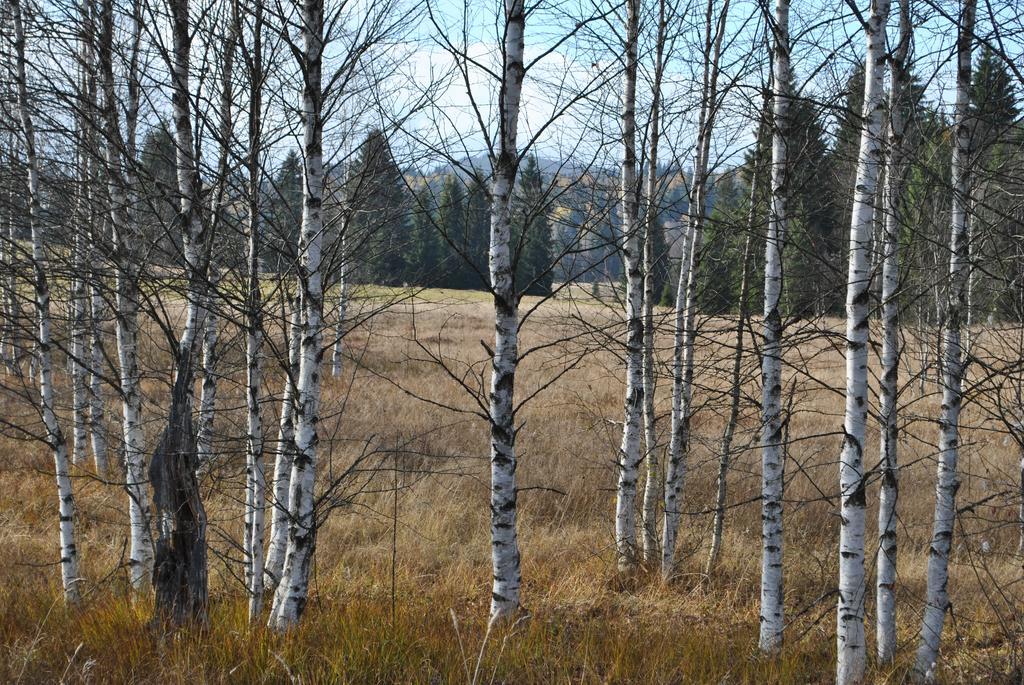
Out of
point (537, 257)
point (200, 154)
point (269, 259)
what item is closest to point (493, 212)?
point (200, 154)

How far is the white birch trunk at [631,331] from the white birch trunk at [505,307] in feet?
8.08

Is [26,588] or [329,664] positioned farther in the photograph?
[26,588]

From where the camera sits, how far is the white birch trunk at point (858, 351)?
Result: 3.89 meters

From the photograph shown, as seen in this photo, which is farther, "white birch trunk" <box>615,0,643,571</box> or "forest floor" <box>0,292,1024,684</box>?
"white birch trunk" <box>615,0,643,571</box>

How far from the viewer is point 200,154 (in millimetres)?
4191

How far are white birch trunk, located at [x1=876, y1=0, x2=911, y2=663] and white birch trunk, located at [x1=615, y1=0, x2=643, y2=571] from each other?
7.06ft

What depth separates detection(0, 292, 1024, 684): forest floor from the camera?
13.4ft

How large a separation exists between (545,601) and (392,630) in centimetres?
262

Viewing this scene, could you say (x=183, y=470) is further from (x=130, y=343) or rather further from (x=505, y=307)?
(x=505, y=307)

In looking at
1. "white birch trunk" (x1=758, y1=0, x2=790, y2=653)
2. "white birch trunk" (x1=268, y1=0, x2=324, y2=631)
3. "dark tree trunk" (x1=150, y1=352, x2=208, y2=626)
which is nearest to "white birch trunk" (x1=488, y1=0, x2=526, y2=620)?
"white birch trunk" (x1=268, y1=0, x2=324, y2=631)

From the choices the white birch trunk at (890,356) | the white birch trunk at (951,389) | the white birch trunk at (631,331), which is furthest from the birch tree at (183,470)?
the white birch trunk at (951,389)

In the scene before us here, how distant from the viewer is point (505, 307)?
162 inches

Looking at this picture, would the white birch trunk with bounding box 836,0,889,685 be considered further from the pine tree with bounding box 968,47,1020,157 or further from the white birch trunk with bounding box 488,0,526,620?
the white birch trunk with bounding box 488,0,526,620

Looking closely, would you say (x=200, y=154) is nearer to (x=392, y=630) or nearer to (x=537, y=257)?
(x=392, y=630)
